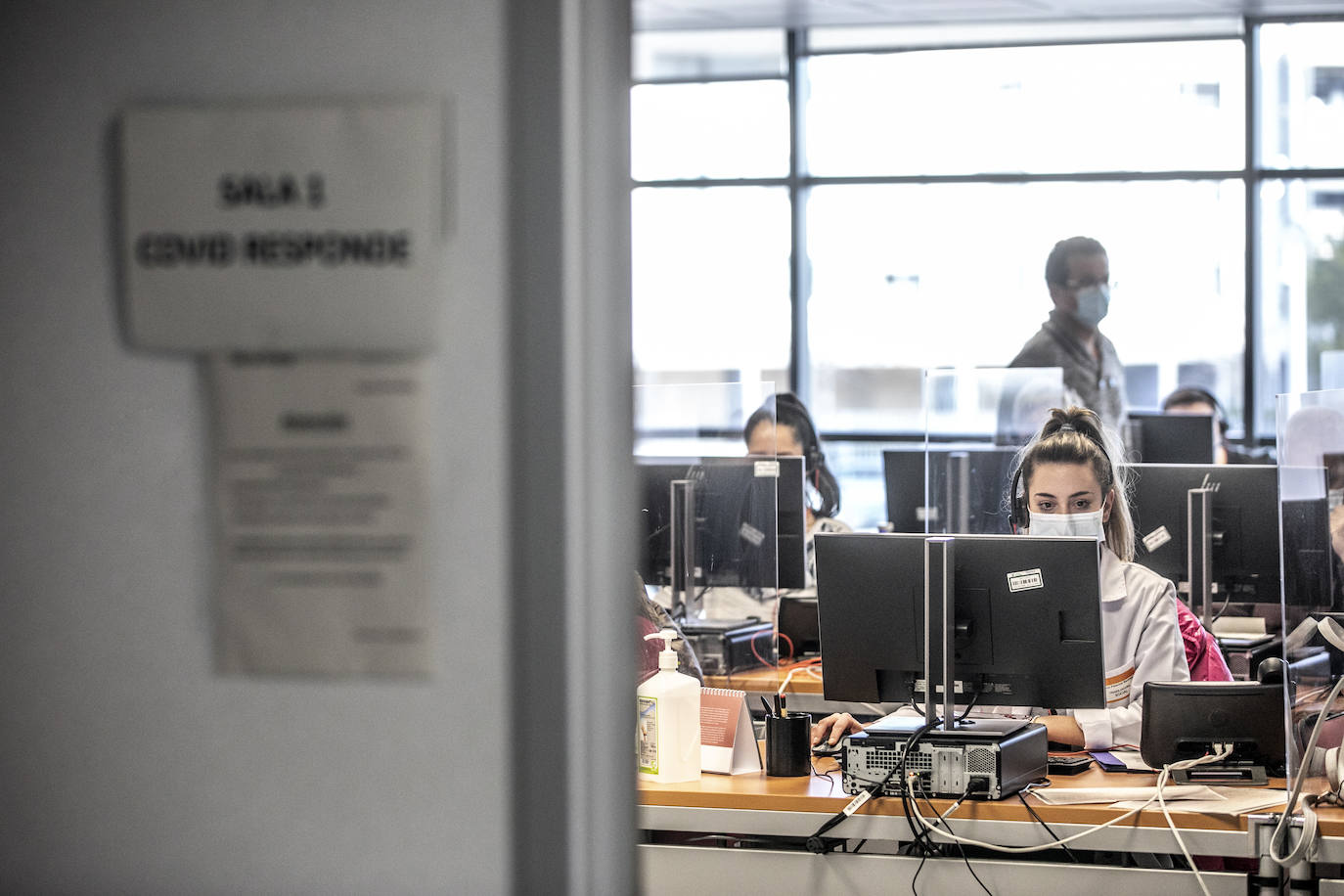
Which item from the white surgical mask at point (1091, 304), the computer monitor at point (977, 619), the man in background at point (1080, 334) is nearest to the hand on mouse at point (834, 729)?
the computer monitor at point (977, 619)

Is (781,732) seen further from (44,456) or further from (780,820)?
(44,456)

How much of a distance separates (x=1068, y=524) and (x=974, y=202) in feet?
12.5

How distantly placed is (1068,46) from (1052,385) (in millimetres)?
2612

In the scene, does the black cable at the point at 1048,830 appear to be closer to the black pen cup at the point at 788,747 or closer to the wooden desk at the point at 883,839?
the wooden desk at the point at 883,839

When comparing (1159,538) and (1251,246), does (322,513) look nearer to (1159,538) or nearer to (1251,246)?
(1159,538)

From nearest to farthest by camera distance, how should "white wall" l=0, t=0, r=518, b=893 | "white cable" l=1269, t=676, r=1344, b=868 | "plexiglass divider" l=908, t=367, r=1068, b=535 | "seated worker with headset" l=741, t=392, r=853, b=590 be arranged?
"white wall" l=0, t=0, r=518, b=893
"white cable" l=1269, t=676, r=1344, b=868
"plexiglass divider" l=908, t=367, r=1068, b=535
"seated worker with headset" l=741, t=392, r=853, b=590

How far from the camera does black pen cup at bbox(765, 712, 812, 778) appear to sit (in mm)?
2691

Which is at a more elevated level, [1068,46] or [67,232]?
[1068,46]

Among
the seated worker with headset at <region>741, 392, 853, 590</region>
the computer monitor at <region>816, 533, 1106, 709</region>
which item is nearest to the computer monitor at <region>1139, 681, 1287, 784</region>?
the computer monitor at <region>816, 533, 1106, 709</region>

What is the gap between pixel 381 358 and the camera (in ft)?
A: 2.74

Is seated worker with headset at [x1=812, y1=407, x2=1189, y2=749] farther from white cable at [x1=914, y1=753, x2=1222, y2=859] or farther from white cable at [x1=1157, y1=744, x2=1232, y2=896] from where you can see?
white cable at [x1=914, y1=753, x2=1222, y2=859]

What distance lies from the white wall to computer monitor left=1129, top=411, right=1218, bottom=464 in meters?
4.01

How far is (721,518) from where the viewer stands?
3.53 m

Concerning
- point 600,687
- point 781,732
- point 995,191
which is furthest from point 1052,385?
point 600,687
